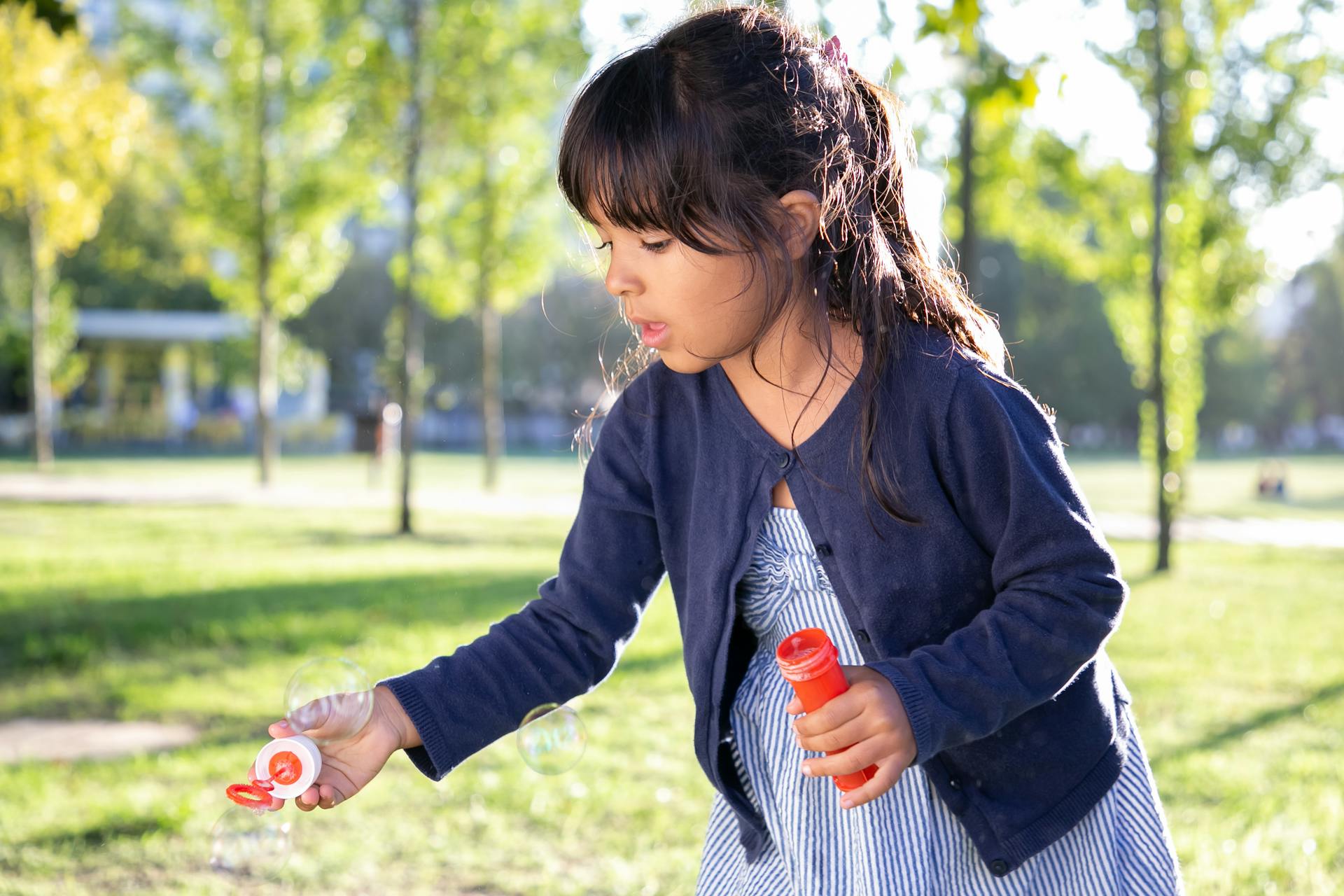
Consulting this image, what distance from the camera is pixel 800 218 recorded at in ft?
5.38

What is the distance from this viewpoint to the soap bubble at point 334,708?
169 centimetres

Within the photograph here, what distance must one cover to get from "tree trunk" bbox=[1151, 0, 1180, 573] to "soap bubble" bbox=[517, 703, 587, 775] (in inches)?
374

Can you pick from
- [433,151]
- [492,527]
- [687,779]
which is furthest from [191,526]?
[687,779]

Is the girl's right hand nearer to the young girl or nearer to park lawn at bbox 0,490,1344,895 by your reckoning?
the young girl

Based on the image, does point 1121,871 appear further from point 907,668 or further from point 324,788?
point 324,788

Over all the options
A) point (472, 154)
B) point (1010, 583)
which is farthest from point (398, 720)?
point (472, 154)

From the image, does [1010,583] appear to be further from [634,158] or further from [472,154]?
[472,154]

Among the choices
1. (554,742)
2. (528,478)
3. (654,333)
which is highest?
(654,333)

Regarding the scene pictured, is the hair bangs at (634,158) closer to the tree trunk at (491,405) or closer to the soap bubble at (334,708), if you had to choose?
the soap bubble at (334,708)

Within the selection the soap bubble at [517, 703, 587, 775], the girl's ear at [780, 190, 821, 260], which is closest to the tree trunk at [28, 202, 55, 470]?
the soap bubble at [517, 703, 587, 775]

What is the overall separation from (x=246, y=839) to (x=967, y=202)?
725cm

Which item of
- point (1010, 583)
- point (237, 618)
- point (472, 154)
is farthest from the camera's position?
point (472, 154)

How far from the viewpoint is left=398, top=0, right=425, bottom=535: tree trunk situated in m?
12.0

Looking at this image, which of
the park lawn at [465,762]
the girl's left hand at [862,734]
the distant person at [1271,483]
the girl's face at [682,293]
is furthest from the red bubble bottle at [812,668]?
the distant person at [1271,483]
